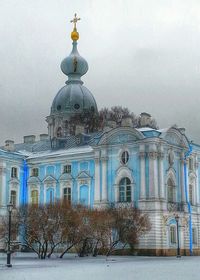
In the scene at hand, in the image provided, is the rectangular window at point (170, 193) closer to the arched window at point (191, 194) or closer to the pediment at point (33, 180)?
the arched window at point (191, 194)

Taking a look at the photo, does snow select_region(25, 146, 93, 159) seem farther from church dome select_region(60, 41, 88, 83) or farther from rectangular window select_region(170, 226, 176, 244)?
church dome select_region(60, 41, 88, 83)

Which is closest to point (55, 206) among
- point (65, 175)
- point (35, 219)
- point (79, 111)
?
point (35, 219)

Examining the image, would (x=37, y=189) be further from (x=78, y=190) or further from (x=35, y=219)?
(x=35, y=219)

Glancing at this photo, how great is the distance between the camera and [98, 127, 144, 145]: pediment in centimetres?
4433

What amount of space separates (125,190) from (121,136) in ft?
15.1

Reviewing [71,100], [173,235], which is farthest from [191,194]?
[71,100]

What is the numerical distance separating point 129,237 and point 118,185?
248 inches

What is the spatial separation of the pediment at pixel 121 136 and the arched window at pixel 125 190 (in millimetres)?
3310

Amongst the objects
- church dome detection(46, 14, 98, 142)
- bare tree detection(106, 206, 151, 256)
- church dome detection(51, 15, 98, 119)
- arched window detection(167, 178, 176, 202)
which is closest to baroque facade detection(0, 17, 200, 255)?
arched window detection(167, 178, 176, 202)

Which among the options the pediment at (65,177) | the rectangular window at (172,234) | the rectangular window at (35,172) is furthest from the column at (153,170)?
the rectangular window at (35,172)

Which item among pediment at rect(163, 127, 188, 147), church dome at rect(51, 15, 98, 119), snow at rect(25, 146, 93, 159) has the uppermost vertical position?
church dome at rect(51, 15, 98, 119)

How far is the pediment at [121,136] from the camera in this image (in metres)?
44.3

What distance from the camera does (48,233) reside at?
34.8 meters

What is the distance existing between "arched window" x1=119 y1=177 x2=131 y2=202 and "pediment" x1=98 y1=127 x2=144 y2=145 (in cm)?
331
